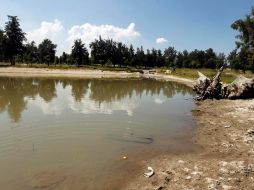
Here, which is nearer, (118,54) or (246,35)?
(246,35)

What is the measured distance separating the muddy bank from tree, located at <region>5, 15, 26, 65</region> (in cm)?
9331

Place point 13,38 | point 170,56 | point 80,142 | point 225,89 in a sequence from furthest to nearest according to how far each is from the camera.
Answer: point 170,56 < point 13,38 < point 225,89 < point 80,142

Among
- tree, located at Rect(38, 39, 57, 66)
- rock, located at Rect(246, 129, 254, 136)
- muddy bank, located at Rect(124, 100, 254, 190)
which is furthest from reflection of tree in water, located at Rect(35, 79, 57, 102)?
tree, located at Rect(38, 39, 57, 66)

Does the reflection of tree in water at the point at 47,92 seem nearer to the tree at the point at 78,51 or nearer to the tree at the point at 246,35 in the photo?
the tree at the point at 246,35

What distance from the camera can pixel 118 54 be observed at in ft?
449

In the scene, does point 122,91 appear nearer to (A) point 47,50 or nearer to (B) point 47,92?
(B) point 47,92

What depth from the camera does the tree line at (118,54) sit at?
71688mm

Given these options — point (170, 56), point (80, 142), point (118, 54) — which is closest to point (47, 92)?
point (80, 142)

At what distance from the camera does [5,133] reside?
64.7ft

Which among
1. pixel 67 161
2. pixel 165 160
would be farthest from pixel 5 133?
pixel 165 160

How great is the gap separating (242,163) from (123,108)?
17898 millimetres

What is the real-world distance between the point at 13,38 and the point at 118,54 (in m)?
48.2

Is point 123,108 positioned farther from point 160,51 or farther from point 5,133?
point 160,51

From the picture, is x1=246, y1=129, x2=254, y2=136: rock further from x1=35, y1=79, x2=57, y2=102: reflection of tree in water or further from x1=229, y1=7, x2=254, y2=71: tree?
x1=229, y1=7, x2=254, y2=71: tree
